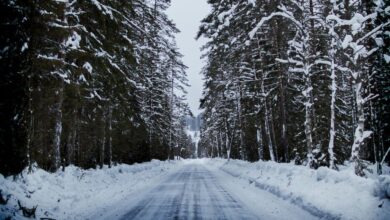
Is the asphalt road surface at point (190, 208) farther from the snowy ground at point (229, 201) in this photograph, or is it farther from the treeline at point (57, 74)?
the treeline at point (57, 74)

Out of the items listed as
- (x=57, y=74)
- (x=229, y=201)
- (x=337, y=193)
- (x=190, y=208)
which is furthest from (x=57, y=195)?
(x=337, y=193)

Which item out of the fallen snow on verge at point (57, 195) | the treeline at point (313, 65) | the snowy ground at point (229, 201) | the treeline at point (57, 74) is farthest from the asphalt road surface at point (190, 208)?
the treeline at point (313, 65)

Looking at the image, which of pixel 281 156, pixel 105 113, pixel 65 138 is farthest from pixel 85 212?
pixel 281 156

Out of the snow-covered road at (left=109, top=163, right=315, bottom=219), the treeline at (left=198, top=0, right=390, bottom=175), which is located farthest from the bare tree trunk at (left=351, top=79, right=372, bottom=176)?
the snow-covered road at (left=109, top=163, right=315, bottom=219)

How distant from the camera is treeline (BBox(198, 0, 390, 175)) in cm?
1084

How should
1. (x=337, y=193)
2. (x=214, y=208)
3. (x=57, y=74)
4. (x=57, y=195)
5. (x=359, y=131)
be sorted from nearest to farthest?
(x=337, y=193), (x=214, y=208), (x=57, y=195), (x=359, y=131), (x=57, y=74)

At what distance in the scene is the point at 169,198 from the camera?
10500 millimetres

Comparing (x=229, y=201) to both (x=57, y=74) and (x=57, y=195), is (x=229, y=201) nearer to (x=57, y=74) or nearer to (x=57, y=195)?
(x=57, y=195)

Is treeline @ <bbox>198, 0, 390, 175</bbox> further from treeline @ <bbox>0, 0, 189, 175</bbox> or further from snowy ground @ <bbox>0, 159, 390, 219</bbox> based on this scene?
treeline @ <bbox>0, 0, 189, 175</bbox>

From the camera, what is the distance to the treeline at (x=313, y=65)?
427 inches

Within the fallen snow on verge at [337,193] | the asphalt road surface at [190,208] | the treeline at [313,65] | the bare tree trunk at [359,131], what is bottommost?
the asphalt road surface at [190,208]

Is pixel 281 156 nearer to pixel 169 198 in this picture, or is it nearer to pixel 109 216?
pixel 169 198

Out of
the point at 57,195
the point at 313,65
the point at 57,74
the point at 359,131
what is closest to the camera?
the point at 57,195

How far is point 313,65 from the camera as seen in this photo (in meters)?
15.9
